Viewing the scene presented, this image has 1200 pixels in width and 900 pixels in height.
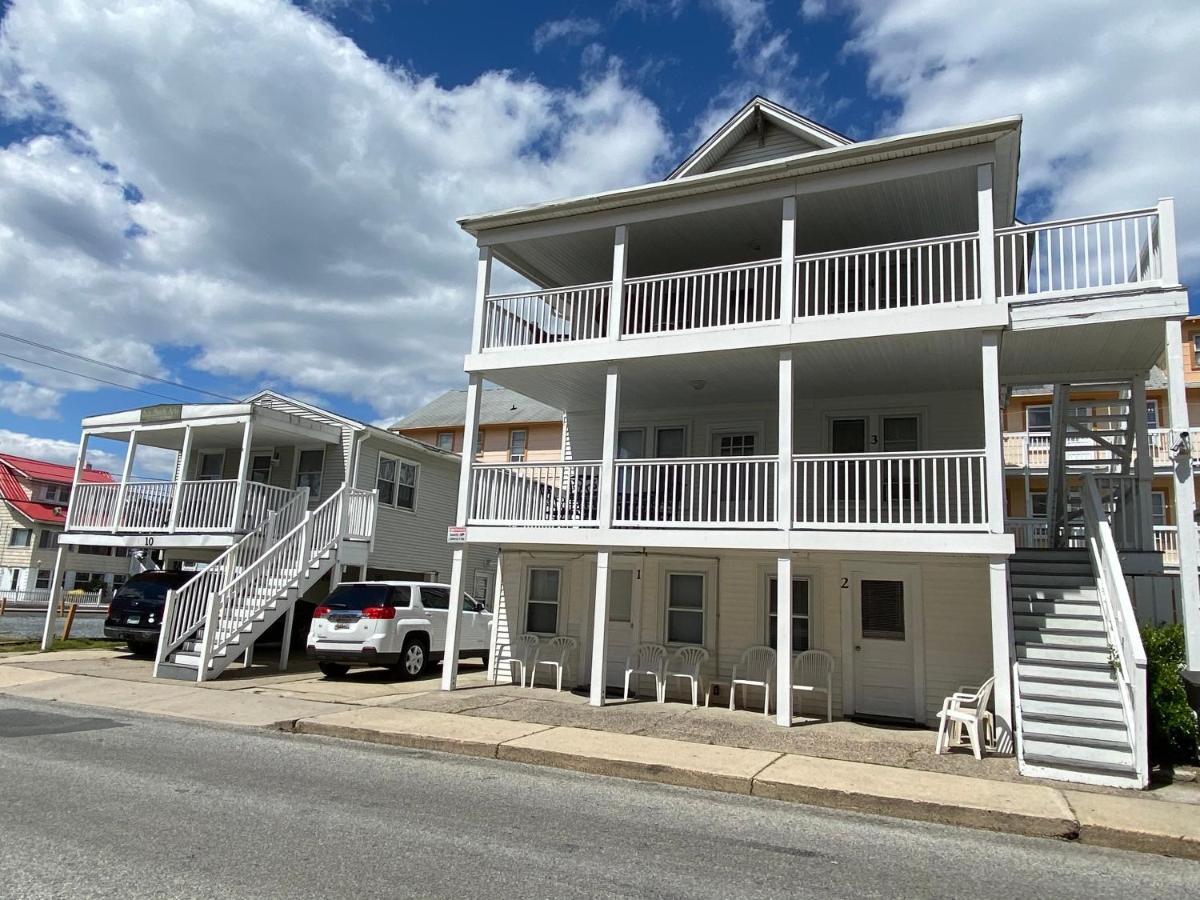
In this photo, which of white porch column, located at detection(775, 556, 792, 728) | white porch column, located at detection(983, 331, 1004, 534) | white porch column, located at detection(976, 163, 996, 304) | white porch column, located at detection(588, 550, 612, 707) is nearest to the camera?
white porch column, located at detection(983, 331, 1004, 534)

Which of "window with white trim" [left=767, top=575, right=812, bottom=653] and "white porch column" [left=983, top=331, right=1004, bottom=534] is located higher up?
"white porch column" [left=983, top=331, right=1004, bottom=534]

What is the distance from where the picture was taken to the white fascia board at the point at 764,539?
974 centimetres

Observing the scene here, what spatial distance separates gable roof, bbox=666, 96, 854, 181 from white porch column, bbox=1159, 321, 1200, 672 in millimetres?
6513

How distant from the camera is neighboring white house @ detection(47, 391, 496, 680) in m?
14.4

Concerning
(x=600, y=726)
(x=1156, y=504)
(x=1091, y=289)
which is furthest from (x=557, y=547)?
(x=1156, y=504)

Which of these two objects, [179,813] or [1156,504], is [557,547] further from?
A: [1156,504]

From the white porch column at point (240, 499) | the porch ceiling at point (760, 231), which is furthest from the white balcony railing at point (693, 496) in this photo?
the white porch column at point (240, 499)

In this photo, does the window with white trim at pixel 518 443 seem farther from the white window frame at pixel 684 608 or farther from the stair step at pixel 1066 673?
the stair step at pixel 1066 673

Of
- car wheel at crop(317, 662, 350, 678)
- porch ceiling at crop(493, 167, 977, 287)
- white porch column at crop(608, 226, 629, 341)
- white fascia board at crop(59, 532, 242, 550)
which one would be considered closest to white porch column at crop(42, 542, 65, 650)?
white fascia board at crop(59, 532, 242, 550)

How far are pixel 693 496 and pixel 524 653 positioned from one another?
436 centimetres

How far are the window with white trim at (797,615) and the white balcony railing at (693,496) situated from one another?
1251 mm

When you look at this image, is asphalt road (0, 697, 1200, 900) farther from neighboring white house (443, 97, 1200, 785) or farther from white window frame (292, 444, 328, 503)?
white window frame (292, 444, 328, 503)

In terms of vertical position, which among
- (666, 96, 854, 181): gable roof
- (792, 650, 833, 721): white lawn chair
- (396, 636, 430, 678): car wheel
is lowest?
(396, 636, 430, 678): car wheel

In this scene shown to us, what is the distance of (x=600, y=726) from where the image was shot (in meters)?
10.2
